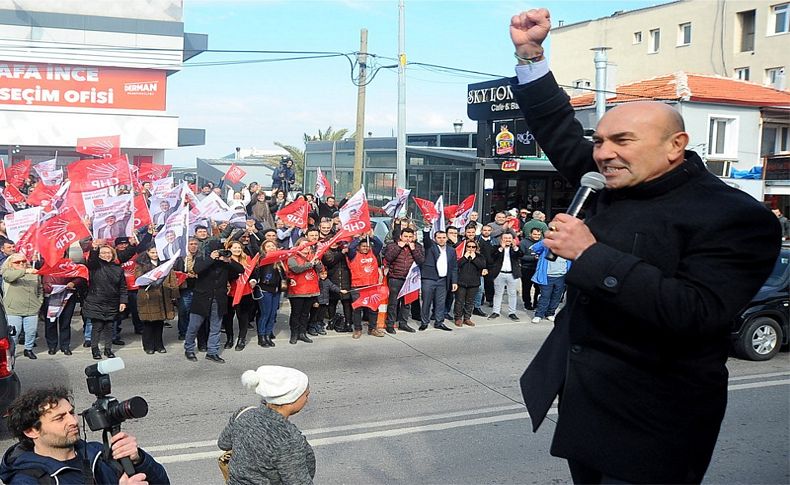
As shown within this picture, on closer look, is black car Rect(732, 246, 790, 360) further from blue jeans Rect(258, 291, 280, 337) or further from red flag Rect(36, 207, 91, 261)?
red flag Rect(36, 207, 91, 261)

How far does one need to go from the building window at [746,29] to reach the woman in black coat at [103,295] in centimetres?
3512

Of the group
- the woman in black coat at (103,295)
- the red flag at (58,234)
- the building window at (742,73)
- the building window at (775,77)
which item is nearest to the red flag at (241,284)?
the woman in black coat at (103,295)

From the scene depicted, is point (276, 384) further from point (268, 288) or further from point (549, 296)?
point (549, 296)

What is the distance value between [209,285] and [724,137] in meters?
22.1

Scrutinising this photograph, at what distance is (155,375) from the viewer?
31.0 ft

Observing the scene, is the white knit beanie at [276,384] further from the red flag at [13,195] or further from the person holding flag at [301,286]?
the red flag at [13,195]

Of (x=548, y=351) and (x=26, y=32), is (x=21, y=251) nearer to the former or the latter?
(x=548, y=351)

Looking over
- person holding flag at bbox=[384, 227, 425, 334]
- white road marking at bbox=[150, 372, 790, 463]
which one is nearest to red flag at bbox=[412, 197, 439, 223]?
person holding flag at bbox=[384, 227, 425, 334]

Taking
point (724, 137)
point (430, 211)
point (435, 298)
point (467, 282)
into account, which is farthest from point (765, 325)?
point (724, 137)

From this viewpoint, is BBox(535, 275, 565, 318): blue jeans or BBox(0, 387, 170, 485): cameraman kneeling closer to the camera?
BBox(0, 387, 170, 485): cameraman kneeling

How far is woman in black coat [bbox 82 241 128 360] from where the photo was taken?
1033cm

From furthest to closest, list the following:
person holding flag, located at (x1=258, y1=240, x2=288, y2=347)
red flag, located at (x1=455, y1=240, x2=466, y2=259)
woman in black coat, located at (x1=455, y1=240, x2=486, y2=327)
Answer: red flag, located at (x1=455, y1=240, x2=466, y2=259)
woman in black coat, located at (x1=455, y1=240, x2=486, y2=327)
person holding flag, located at (x1=258, y1=240, x2=288, y2=347)

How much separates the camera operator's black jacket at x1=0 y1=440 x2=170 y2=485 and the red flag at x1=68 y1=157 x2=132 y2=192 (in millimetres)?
9048

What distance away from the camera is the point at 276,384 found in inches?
161
